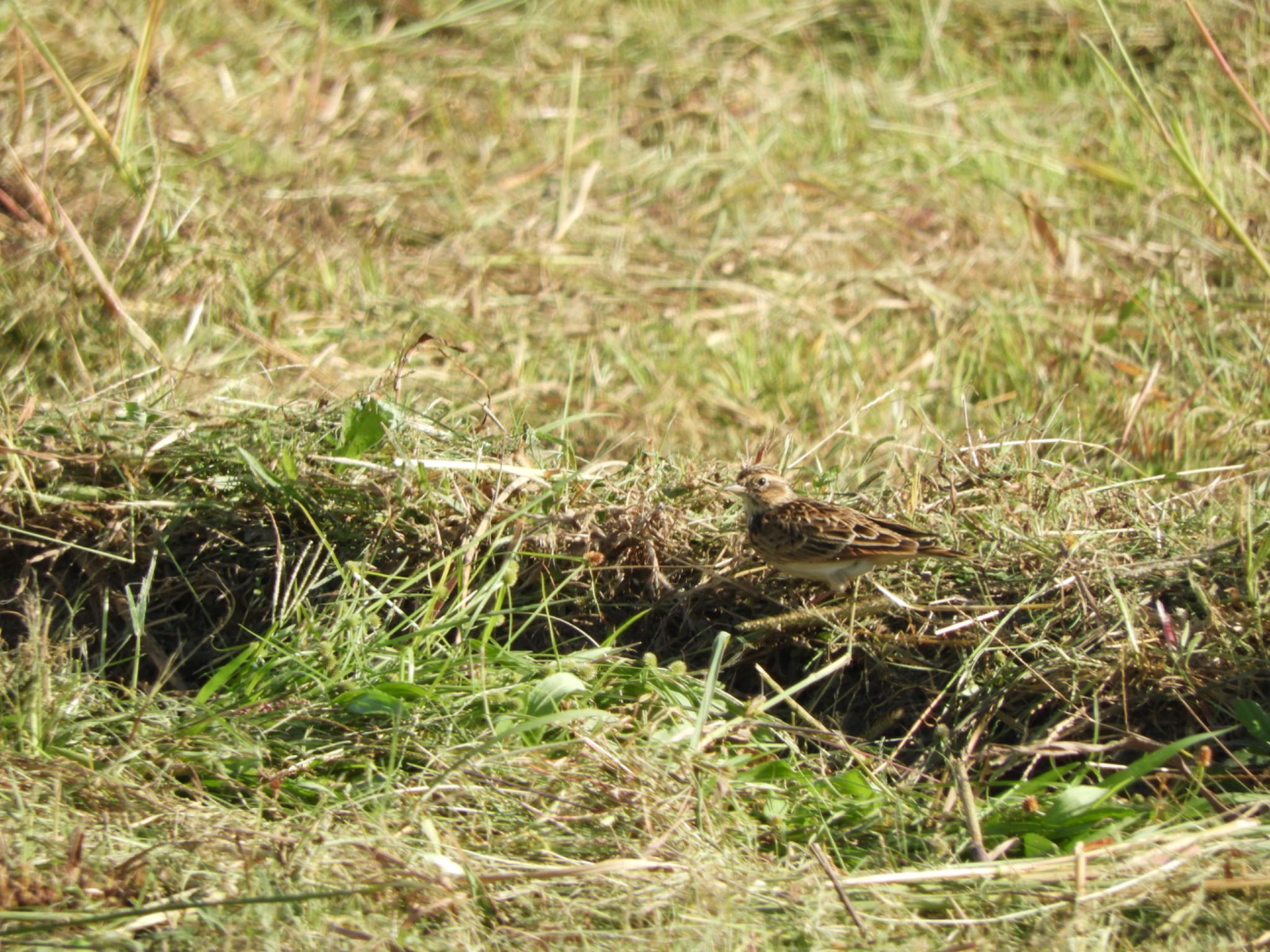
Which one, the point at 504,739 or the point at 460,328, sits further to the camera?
the point at 460,328

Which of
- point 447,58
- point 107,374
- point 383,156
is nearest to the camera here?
point 107,374

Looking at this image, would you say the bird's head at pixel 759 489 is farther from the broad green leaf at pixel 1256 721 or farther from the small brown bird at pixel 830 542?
the broad green leaf at pixel 1256 721

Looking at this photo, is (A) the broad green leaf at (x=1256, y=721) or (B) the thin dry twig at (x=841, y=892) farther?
(A) the broad green leaf at (x=1256, y=721)

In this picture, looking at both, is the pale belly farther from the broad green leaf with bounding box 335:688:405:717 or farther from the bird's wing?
the broad green leaf with bounding box 335:688:405:717

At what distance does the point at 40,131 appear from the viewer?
5867mm

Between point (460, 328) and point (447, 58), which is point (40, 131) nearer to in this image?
point (460, 328)

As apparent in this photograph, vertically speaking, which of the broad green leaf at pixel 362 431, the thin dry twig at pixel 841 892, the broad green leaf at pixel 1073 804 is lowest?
the broad green leaf at pixel 1073 804

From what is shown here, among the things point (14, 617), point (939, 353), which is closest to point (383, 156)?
point (939, 353)

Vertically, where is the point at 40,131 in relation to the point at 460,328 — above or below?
above

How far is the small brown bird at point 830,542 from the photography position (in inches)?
152

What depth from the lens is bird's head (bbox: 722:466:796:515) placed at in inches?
167

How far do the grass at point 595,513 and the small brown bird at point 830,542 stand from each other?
14cm

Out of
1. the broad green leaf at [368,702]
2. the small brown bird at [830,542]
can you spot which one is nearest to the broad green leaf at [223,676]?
the broad green leaf at [368,702]

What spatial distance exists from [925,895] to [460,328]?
11.9ft
